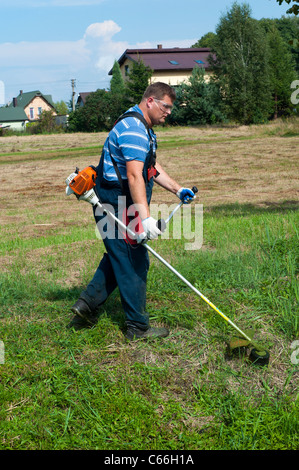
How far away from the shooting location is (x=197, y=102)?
142 ft

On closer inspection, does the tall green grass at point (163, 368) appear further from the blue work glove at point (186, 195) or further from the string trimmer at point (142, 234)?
the blue work glove at point (186, 195)

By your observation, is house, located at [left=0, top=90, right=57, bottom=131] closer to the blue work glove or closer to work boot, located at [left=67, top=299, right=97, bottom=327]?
the blue work glove

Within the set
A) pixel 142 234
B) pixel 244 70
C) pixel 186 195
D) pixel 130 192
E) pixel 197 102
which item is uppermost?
pixel 244 70

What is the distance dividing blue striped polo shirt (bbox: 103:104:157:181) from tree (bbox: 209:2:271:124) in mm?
41466

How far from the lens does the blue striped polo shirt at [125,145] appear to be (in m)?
3.63

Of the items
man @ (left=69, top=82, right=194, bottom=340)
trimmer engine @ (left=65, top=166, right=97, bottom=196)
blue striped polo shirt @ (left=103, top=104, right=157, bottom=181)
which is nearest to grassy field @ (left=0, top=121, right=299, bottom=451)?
man @ (left=69, top=82, right=194, bottom=340)

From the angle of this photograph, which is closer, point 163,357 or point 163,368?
point 163,368

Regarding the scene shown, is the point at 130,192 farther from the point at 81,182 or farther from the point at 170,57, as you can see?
the point at 170,57

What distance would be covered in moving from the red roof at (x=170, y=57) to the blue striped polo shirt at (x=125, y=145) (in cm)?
5419

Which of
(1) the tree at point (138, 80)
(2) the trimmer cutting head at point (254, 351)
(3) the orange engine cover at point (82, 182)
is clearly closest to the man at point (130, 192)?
(3) the orange engine cover at point (82, 182)

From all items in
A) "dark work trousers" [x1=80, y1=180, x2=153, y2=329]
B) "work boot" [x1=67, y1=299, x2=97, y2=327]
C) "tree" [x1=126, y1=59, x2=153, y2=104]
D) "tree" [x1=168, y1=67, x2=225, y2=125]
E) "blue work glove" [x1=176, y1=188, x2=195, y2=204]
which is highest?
"tree" [x1=126, y1=59, x2=153, y2=104]

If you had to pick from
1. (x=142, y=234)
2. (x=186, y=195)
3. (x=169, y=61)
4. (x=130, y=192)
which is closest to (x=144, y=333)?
(x=142, y=234)

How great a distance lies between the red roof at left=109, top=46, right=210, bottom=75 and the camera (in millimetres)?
56844

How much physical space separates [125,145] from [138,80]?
42.2 meters
